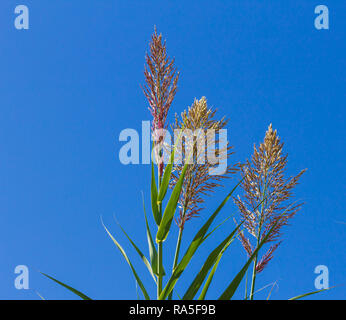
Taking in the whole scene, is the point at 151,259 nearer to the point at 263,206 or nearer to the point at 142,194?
the point at 142,194

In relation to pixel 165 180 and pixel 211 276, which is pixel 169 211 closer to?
pixel 165 180

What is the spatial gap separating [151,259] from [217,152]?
22.2 inches

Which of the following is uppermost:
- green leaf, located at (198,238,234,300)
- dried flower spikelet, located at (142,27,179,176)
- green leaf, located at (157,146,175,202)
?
dried flower spikelet, located at (142,27,179,176)

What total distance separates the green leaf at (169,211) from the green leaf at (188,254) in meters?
0.11

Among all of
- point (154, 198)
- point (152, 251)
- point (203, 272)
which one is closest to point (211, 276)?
point (203, 272)

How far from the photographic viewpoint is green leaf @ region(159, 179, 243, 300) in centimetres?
145

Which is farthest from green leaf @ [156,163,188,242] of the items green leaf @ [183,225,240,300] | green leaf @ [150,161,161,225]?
green leaf @ [183,225,240,300]

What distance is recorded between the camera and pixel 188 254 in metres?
1.48

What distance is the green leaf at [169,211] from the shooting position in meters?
1.46

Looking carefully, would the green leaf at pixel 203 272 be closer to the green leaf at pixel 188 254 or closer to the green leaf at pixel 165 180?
the green leaf at pixel 188 254

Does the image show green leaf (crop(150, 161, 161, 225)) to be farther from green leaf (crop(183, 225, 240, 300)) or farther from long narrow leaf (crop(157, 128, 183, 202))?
green leaf (crop(183, 225, 240, 300))

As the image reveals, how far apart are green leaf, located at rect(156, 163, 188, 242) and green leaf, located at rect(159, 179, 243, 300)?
11 cm

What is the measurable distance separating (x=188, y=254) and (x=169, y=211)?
18 centimetres

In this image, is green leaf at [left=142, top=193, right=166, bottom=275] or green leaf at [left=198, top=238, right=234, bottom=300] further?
green leaf at [left=142, top=193, right=166, bottom=275]
